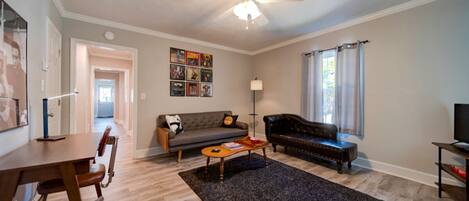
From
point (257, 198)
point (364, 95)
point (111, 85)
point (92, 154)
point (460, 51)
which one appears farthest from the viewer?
point (111, 85)

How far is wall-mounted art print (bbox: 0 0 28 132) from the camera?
1.27 meters

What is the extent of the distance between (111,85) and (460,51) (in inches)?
532

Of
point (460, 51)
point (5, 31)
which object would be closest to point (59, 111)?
point (5, 31)

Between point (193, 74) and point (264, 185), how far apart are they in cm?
279

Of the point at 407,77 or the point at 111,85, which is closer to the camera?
the point at 407,77

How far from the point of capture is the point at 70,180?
115 centimetres

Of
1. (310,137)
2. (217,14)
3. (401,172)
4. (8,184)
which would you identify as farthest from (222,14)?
(401,172)

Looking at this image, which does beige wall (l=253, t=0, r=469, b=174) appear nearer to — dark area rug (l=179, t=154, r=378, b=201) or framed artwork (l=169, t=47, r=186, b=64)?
dark area rug (l=179, t=154, r=378, b=201)

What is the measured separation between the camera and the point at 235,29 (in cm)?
348

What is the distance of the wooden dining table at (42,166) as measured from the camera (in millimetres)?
1005

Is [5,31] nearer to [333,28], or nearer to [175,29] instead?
[175,29]

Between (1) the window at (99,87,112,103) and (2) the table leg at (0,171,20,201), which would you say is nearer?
(2) the table leg at (0,171,20,201)

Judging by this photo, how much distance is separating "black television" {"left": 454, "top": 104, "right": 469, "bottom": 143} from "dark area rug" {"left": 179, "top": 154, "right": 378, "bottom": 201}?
1.18 m

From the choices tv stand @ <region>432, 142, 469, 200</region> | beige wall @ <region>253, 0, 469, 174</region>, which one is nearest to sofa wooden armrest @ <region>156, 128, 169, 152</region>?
beige wall @ <region>253, 0, 469, 174</region>
